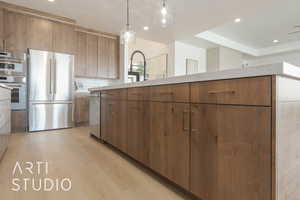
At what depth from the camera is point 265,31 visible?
16.4 ft

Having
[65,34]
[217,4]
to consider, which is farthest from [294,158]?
[65,34]

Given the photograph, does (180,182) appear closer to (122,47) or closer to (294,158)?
(294,158)

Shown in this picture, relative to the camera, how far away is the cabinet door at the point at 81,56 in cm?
431

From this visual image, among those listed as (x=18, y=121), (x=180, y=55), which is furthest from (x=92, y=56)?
(x=180, y=55)

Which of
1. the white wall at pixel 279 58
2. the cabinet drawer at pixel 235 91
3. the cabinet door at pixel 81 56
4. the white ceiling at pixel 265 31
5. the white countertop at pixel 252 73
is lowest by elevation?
the cabinet drawer at pixel 235 91

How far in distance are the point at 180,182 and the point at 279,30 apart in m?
6.03

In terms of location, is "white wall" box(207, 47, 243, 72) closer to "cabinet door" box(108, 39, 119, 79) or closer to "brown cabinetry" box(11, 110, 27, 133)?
"cabinet door" box(108, 39, 119, 79)

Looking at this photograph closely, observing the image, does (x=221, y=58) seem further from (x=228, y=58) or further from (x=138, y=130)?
(x=138, y=130)

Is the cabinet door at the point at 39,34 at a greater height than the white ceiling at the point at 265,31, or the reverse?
the white ceiling at the point at 265,31

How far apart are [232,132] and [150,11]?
3.53 metres

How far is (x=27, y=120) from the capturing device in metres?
3.27

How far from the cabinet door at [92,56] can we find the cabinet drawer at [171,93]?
3.59 metres

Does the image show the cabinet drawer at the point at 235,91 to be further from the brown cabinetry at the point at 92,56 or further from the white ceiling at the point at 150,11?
the brown cabinetry at the point at 92,56

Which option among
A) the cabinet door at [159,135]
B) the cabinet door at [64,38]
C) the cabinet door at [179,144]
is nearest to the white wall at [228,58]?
the cabinet door at [64,38]
